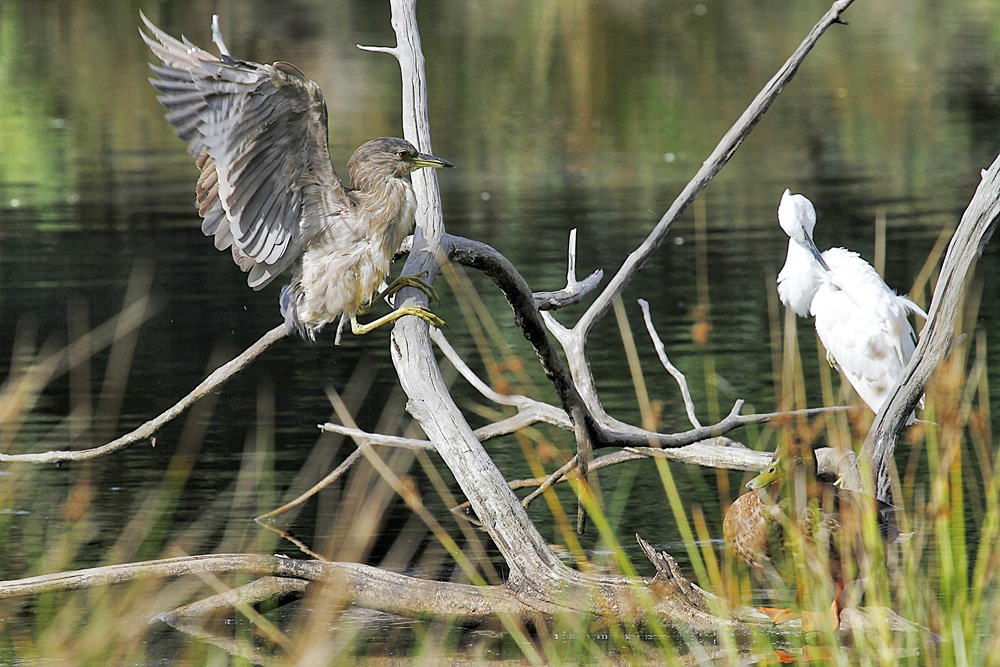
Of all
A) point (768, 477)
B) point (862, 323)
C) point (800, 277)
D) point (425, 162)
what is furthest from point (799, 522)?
point (800, 277)

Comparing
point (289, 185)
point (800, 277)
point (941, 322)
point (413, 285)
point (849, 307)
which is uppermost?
point (289, 185)

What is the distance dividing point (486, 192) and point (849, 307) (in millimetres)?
7180

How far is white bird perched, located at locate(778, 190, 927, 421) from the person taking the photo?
564 cm

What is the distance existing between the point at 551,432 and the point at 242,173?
3.29m

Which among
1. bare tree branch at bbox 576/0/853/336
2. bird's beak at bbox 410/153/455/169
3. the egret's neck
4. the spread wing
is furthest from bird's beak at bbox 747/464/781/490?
the egret's neck

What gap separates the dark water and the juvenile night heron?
0.90 meters

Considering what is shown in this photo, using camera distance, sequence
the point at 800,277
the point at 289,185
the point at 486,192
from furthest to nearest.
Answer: the point at 486,192 → the point at 800,277 → the point at 289,185

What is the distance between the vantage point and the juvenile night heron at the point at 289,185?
3.31 m

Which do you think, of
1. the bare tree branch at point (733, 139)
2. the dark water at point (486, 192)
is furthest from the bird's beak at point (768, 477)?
the bare tree branch at point (733, 139)

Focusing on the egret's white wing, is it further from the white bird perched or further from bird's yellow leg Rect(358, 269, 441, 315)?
bird's yellow leg Rect(358, 269, 441, 315)

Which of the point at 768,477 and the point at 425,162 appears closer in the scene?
the point at 768,477

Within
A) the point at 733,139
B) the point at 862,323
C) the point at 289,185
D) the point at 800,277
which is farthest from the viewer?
the point at 800,277

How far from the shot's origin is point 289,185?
12.0 feet

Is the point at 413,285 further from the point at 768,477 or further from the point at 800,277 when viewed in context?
the point at 800,277
